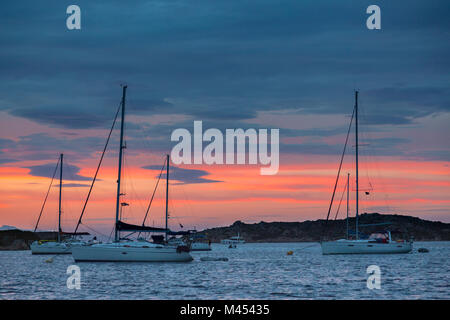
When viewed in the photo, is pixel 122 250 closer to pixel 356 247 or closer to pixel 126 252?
pixel 126 252

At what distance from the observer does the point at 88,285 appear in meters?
42.7

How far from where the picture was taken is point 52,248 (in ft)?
373

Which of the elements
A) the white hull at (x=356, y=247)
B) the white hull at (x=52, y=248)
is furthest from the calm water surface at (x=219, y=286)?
the white hull at (x=52, y=248)

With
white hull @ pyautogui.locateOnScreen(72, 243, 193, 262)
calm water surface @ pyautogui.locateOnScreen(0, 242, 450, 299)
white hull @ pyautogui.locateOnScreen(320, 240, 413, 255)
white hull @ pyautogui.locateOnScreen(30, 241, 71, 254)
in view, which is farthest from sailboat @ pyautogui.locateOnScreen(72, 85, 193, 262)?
white hull @ pyautogui.locateOnScreen(30, 241, 71, 254)

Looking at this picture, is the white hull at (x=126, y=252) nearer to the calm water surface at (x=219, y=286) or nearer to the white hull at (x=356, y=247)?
the calm water surface at (x=219, y=286)

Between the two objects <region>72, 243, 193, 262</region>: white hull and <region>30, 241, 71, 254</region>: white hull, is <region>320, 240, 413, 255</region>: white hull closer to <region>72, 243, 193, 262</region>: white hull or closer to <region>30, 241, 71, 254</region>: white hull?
<region>72, 243, 193, 262</region>: white hull

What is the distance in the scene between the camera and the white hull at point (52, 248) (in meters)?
111

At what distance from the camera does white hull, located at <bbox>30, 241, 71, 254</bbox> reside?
111 m

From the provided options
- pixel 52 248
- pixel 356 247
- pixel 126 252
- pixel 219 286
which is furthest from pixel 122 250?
pixel 52 248
